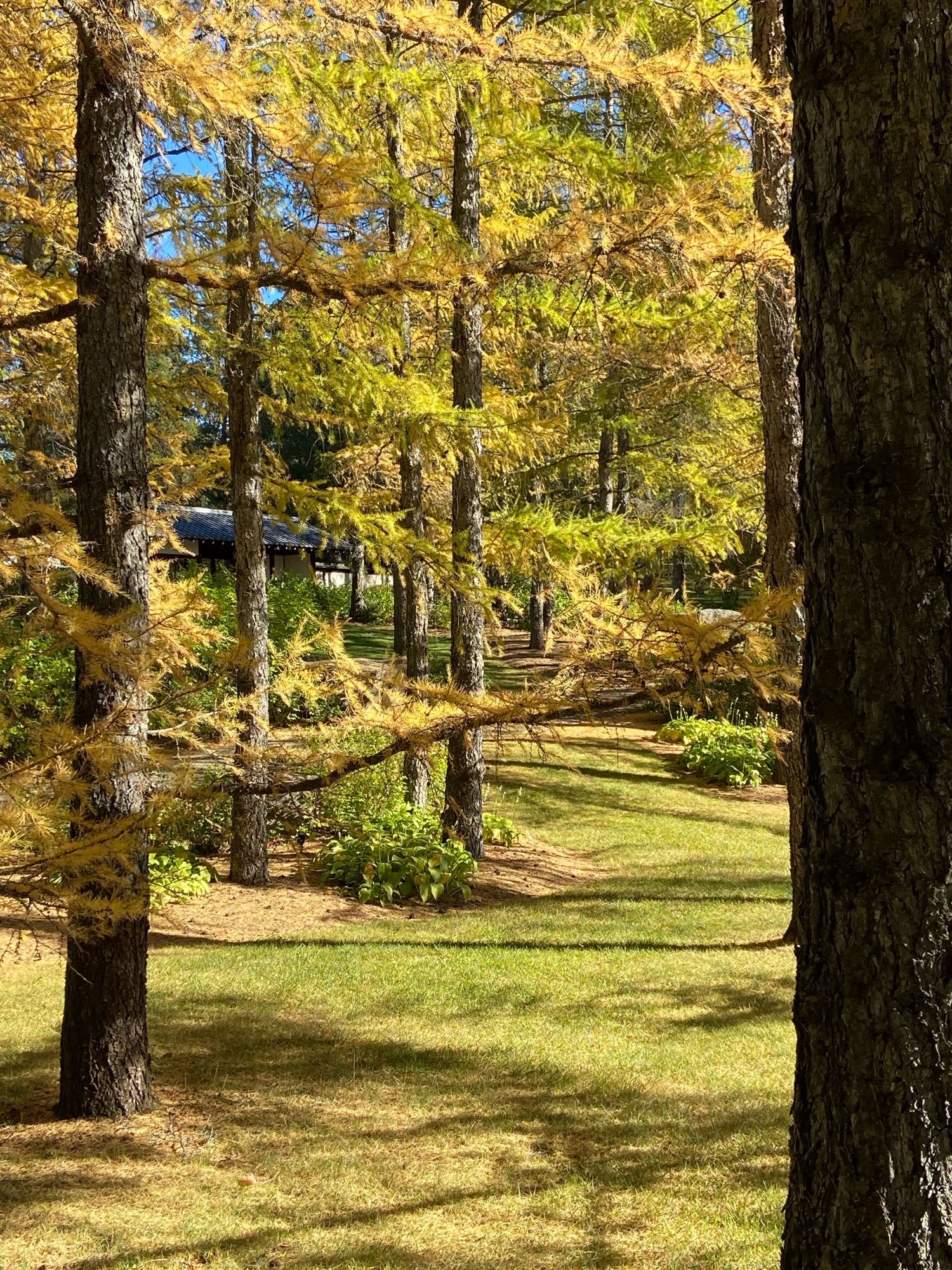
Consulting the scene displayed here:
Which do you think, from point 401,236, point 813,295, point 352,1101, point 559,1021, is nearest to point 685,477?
point 401,236

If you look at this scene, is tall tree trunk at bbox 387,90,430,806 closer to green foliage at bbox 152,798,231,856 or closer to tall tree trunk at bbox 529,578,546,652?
green foliage at bbox 152,798,231,856

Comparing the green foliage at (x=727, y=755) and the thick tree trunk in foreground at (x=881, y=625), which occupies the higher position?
the thick tree trunk in foreground at (x=881, y=625)

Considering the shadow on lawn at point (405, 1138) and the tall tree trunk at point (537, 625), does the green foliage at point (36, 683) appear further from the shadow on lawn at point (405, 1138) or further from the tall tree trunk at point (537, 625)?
the tall tree trunk at point (537, 625)

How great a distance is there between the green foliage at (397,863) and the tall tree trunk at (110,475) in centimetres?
532

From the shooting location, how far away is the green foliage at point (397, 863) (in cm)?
1052

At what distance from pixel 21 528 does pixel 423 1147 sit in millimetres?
3498

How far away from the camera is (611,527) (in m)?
11.1

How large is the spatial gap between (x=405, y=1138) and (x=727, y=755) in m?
13.1

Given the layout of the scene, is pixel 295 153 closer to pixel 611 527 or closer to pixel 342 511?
pixel 342 511

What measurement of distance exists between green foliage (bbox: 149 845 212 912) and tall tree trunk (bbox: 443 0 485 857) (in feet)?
8.46

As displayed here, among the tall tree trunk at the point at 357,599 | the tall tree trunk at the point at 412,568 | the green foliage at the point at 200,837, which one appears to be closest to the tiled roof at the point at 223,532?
the tall tree trunk at the point at 357,599

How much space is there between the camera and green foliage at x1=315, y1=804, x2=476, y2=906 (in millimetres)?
10523

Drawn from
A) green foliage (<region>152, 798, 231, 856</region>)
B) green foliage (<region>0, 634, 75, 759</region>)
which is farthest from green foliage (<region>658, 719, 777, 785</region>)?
green foliage (<region>0, 634, 75, 759</region>)

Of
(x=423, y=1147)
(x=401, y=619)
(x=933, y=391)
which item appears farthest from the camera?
(x=401, y=619)
